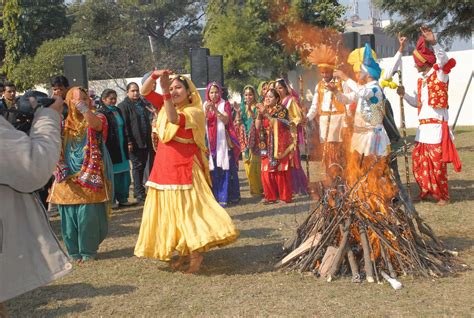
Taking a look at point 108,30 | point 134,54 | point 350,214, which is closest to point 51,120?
point 350,214

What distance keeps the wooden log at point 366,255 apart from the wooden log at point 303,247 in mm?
409

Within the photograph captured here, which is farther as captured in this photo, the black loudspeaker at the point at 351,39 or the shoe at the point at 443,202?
the black loudspeaker at the point at 351,39

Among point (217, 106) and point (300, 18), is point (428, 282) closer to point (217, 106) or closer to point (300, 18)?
point (300, 18)

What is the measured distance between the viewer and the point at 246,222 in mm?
7879

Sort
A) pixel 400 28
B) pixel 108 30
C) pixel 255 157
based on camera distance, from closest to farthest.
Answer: pixel 255 157
pixel 400 28
pixel 108 30

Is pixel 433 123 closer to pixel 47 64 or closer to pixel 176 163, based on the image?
pixel 176 163

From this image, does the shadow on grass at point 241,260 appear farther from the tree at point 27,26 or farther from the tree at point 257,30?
the tree at point 27,26

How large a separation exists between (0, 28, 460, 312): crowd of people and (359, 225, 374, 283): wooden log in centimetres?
54

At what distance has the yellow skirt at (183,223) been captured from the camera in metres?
5.27

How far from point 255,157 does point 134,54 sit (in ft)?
87.9

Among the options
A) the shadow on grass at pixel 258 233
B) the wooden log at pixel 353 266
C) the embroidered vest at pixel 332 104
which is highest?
the embroidered vest at pixel 332 104

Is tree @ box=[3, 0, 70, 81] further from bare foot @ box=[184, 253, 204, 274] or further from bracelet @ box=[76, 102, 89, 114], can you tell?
bare foot @ box=[184, 253, 204, 274]

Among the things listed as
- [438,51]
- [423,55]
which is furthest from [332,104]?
[438,51]

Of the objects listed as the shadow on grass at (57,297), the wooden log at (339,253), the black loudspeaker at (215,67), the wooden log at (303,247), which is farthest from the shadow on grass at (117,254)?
the black loudspeaker at (215,67)
